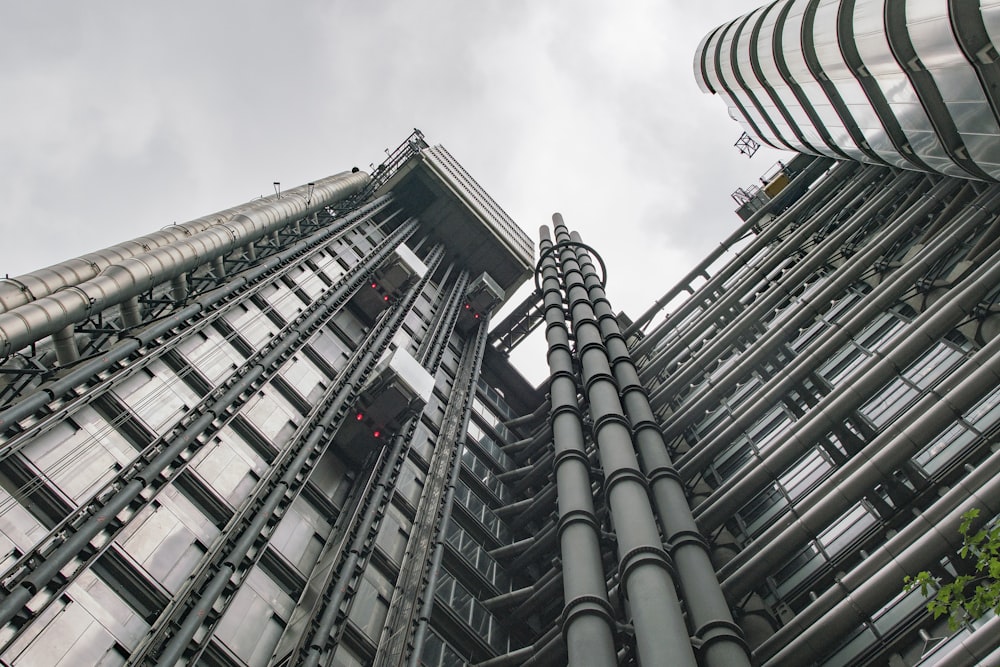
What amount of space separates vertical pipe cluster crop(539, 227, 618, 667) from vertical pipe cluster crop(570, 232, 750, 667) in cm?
187

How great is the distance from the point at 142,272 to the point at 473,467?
16195 millimetres

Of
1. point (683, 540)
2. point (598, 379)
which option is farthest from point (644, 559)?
point (598, 379)

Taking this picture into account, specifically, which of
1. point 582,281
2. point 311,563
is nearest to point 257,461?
point 311,563

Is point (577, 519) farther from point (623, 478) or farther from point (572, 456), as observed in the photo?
point (572, 456)

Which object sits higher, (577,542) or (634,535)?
(577,542)

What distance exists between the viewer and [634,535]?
56.2 feet

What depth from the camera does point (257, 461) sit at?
19781 mm

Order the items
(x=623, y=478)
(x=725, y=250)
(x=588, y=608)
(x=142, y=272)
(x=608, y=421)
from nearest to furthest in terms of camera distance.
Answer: (x=588, y=608), (x=142, y=272), (x=623, y=478), (x=608, y=421), (x=725, y=250)

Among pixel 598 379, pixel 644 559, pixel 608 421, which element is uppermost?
pixel 598 379

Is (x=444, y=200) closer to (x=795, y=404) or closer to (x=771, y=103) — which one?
(x=771, y=103)

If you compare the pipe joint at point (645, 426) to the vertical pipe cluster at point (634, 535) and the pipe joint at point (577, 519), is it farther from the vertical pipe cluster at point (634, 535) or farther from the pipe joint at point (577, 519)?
the pipe joint at point (577, 519)

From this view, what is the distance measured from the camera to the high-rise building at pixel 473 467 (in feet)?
44.6

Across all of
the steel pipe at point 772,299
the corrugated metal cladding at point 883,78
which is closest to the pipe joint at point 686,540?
the steel pipe at point 772,299

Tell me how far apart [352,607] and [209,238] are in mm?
12606
